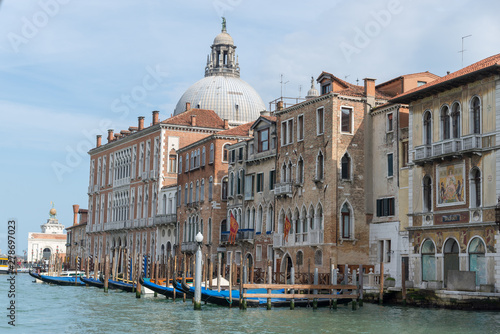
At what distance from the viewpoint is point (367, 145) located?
3647 cm

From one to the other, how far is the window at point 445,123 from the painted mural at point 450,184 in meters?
1.21

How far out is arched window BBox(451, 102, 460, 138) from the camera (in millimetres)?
29969

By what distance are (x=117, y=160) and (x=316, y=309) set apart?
39.9m

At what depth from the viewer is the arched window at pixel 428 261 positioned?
101ft

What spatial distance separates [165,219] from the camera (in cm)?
5472

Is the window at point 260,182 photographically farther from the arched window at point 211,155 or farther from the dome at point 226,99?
the dome at point 226,99

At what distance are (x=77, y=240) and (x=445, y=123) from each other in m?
53.7

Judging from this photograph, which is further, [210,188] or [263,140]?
[210,188]

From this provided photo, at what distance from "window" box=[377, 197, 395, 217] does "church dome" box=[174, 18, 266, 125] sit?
103 ft

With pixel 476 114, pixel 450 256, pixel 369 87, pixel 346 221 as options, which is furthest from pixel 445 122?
pixel 346 221

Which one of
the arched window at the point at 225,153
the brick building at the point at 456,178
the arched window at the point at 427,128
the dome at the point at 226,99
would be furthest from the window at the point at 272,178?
the dome at the point at 226,99

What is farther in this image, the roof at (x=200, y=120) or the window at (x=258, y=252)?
the roof at (x=200, y=120)

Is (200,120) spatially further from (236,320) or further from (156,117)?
(236,320)

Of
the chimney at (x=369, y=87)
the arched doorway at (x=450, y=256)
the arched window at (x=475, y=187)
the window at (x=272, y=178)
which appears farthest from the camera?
the window at (x=272, y=178)
